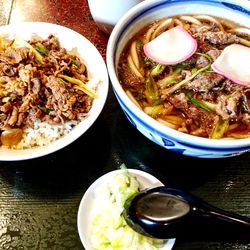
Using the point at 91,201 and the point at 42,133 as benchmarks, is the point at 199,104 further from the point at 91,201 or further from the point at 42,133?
the point at 42,133

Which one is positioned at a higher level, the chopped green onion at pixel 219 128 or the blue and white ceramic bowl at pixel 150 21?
the blue and white ceramic bowl at pixel 150 21

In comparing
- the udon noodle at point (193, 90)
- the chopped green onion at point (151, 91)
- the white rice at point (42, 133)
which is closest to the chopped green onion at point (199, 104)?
the udon noodle at point (193, 90)

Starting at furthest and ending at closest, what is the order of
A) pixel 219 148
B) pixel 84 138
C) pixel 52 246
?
pixel 84 138
pixel 52 246
pixel 219 148

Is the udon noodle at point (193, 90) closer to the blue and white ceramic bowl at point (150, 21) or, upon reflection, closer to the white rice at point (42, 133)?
the blue and white ceramic bowl at point (150, 21)

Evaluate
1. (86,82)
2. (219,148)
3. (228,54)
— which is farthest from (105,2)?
(219,148)

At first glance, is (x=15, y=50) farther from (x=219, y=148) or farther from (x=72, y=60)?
(x=219, y=148)

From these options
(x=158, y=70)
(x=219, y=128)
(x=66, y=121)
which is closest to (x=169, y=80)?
(x=158, y=70)

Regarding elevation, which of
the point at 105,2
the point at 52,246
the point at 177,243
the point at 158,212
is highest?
the point at 105,2
